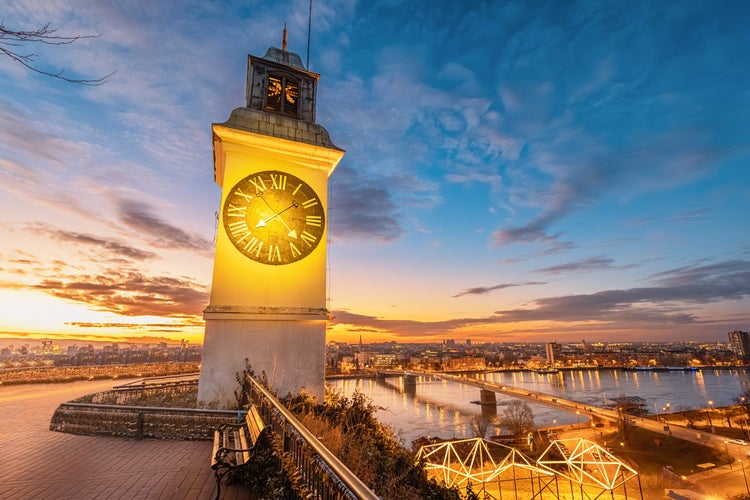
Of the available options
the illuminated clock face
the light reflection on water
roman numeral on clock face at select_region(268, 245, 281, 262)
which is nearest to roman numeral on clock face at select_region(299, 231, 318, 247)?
the illuminated clock face

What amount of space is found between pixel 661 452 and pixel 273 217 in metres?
60.7

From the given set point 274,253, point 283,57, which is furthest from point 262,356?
point 283,57

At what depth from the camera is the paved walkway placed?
534 cm

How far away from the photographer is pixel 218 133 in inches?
440

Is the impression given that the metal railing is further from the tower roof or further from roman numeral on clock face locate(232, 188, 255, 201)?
the tower roof

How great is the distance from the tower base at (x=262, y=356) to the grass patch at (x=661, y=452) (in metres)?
47.7

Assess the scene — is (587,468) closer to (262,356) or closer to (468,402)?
(262,356)

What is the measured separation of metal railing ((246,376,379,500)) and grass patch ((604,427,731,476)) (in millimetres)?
51708

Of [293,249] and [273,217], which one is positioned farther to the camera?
[293,249]

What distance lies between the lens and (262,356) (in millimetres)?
10438

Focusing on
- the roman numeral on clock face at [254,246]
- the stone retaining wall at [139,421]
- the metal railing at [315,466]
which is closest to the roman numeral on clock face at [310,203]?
the roman numeral on clock face at [254,246]

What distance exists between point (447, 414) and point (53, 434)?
75012 millimetres

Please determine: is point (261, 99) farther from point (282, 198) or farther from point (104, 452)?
point (104, 452)

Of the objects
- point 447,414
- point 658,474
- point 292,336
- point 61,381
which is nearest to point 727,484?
point 658,474
